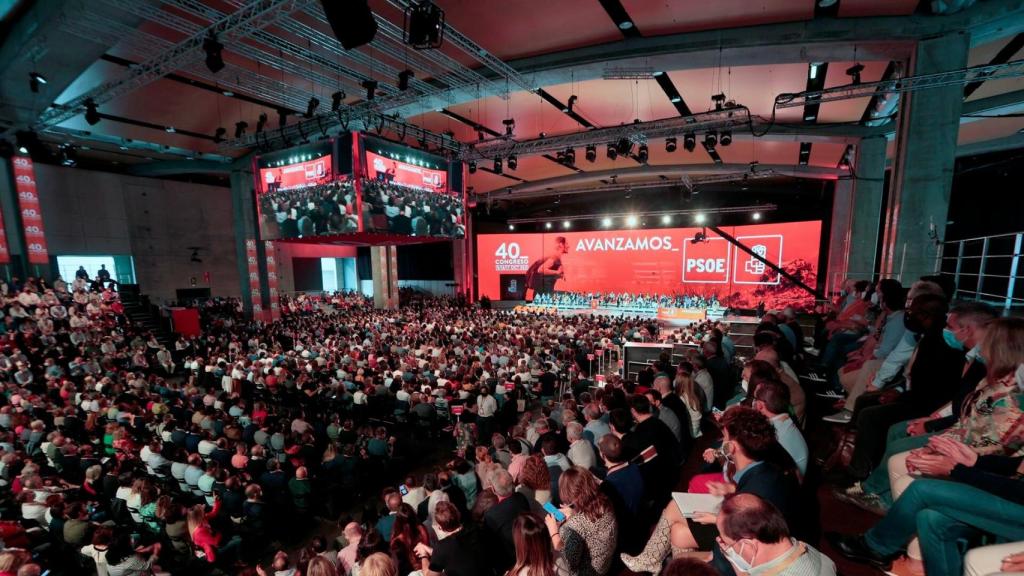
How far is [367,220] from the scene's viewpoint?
9352 mm

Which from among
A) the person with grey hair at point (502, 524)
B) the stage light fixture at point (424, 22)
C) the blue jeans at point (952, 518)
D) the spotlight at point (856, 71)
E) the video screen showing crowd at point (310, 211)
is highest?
the spotlight at point (856, 71)

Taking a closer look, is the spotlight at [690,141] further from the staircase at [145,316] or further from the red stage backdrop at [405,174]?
the staircase at [145,316]

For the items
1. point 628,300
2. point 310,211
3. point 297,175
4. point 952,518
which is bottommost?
point 628,300

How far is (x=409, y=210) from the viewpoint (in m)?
10.3

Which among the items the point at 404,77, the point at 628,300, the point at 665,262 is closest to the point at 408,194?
the point at 404,77

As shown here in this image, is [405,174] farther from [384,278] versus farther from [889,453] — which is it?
[384,278]

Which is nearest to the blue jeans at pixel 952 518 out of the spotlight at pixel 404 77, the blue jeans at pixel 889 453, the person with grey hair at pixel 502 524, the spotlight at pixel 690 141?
the blue jeans at pixel 889 453

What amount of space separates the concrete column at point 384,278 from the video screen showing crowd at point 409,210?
10938 millimetres

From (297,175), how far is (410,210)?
2855 millimetres

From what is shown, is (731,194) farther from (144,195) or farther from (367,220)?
(144,195)

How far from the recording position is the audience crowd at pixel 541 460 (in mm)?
1915

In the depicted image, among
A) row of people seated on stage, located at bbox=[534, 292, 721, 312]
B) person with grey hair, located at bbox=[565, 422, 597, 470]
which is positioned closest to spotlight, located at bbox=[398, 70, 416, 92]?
person with grey hair, located at bbox=[565, 422, 597, 470]

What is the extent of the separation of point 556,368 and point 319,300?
18918 mm

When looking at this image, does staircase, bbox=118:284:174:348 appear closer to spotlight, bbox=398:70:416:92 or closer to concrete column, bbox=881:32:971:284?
spotlight, bbox=398:70:416:92
